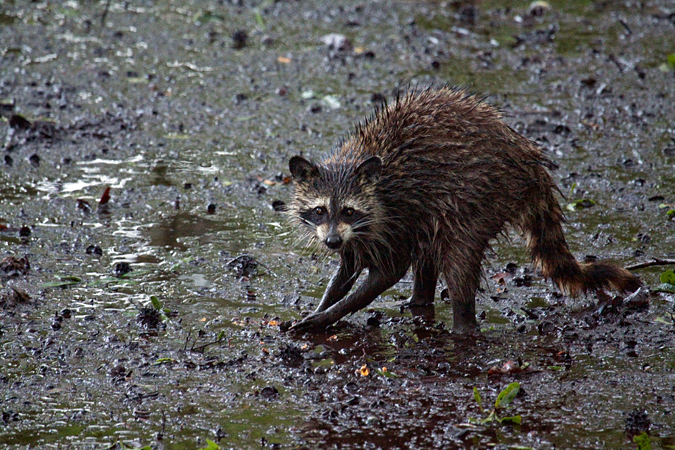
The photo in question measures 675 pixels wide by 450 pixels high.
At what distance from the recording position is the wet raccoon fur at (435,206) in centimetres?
524

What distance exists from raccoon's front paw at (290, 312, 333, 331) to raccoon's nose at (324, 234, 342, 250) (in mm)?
533

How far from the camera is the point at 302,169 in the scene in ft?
18.0

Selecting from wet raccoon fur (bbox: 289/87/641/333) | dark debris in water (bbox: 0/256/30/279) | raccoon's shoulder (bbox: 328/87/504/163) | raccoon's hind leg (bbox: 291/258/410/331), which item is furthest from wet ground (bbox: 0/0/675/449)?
raccoon's shoulder (bbox: 328/87/504/163)

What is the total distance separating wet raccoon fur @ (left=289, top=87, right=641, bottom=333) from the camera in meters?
5.24

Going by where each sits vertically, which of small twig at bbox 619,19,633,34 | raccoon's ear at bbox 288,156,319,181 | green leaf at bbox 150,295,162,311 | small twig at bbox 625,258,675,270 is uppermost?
small twig at bbox 619,19,633,34

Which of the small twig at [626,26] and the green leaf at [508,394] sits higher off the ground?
the small twig at [626,26]

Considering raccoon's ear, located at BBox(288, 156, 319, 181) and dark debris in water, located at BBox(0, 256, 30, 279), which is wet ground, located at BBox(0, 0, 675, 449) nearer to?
dark debris in water, located at BBox(0, 256, 30, 279)

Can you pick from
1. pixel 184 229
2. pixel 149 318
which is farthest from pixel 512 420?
pixel 184 229

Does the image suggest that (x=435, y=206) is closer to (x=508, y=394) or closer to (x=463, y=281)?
(x=463, y=281)

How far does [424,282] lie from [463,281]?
1.62ft

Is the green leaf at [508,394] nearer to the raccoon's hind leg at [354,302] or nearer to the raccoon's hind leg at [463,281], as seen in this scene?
the raccoon's hind leg at [463,281]

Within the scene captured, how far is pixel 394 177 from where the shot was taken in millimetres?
5348

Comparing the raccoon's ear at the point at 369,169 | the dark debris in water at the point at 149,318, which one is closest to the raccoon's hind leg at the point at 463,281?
the raccoon's ear at the point at 369,169

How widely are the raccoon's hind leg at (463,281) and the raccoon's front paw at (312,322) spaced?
884 millimetres
